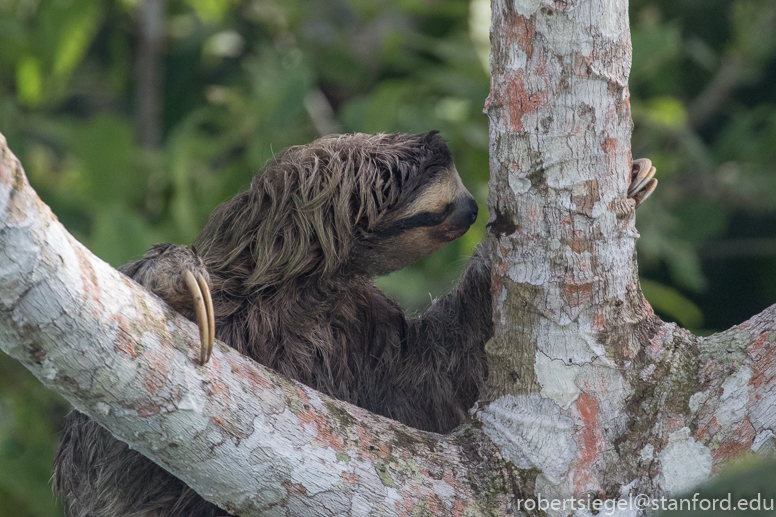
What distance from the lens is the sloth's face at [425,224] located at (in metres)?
1.55

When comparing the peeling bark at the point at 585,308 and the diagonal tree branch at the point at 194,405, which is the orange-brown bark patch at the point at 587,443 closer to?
the peeling bark at the point at 585,308

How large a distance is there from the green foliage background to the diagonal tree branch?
1211 millimetres

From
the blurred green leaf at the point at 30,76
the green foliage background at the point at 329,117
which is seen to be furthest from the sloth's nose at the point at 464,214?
the blurred green leaf at the point at 30,76

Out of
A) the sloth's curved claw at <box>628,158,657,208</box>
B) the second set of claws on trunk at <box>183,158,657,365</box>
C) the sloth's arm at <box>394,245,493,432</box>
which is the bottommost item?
the second set of claws on trunk at <box>183,158,657,365</box>

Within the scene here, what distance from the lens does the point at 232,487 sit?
3.93 ft

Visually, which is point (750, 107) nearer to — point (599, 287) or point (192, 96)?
point (192, 96)

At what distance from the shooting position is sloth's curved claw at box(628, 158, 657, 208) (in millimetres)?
1461

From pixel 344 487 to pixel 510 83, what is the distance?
2.45 feet

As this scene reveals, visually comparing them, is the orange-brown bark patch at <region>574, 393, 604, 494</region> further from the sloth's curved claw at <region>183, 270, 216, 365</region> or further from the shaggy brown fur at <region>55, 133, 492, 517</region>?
the sloth's curved claw at <region>183, 270, 216, 365</region>

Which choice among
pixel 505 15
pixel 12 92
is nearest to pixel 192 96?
pixel 12 92

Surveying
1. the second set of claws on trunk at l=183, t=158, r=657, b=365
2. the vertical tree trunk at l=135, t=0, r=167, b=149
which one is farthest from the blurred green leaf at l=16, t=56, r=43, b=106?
the second set of claws on trunk at l=183, t=158, r=657, b=365

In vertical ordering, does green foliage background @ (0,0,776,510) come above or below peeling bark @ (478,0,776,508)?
above

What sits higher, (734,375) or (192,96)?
(192,96)

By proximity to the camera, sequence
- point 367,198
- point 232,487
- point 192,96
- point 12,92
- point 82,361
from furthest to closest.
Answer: point 192,96 → point 12,92 → point 367,198 → point 232,487 → point 82,361
